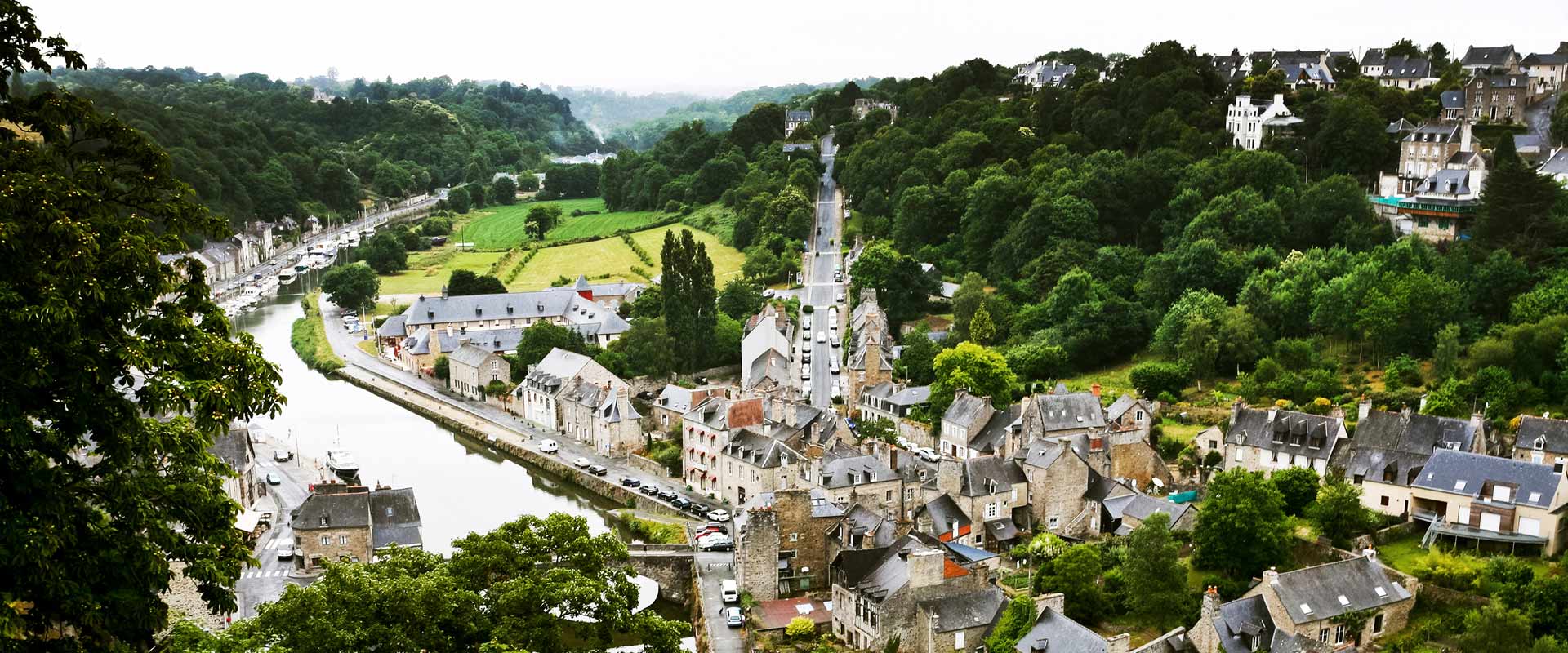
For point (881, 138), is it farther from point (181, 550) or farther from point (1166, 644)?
point (181, 550)

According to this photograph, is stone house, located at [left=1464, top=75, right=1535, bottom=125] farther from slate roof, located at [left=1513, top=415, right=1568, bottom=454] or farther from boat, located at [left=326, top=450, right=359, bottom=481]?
boat, located at [left=326, top=450, right=359, bottom=481]

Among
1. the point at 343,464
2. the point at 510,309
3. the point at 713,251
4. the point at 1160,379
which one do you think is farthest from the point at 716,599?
the point at 713,251

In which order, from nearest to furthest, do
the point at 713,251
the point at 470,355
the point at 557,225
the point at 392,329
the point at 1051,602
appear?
the point at 1051,602 → the point at 470,355 → the point at 392,329 → the point at 713,251 → the point at 557,225

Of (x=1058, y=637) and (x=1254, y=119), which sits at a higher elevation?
(x=1254, y=119)

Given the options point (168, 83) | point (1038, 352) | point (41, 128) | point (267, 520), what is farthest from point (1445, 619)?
point (168, 83)

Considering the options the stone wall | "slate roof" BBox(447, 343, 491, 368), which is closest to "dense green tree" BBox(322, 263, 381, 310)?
"slate roof" BBox(447, 343, 491, 368)

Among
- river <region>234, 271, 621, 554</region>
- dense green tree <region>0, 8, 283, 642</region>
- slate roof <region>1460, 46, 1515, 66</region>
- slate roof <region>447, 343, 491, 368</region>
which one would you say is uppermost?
slate roof <region>1460, 46, 1515, 66</region>

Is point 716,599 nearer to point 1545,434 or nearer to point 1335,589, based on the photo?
point 1335,589
